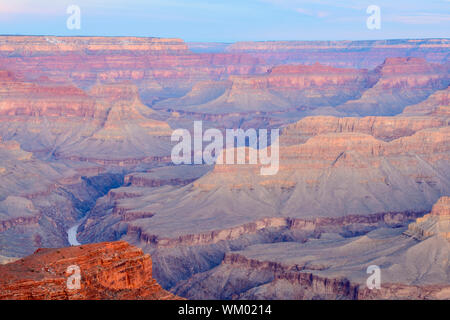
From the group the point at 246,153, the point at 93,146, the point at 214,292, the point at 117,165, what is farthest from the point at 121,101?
the point at 214,292

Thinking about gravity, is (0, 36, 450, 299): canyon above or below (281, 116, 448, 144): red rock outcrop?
below

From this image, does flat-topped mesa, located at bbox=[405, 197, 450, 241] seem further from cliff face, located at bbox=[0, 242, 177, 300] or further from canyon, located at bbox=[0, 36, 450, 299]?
cliff face, located at bbox=[0, 242, 177, 300]

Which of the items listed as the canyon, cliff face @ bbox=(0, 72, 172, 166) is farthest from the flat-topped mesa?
cliff face @ bbox=(0, 72, 172, 166)

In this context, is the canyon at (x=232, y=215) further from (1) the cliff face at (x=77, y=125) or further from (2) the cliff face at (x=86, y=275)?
(1) the cliff face at (x=77, y=125)

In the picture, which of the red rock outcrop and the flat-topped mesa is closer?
the flat-topped mesa

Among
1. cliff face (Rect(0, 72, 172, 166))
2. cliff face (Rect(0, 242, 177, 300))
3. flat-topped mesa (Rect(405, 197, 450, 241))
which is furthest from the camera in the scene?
cliff face (Rect(0, 72, 172, 166))

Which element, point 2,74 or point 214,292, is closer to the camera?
point 214,292

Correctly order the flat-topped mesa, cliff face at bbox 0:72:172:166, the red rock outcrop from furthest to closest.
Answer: cliff face at bbox 0:72:172:166 < the red rock outcrop < the flat-topped mesa

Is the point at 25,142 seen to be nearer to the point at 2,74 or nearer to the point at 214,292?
the point at 2,74
